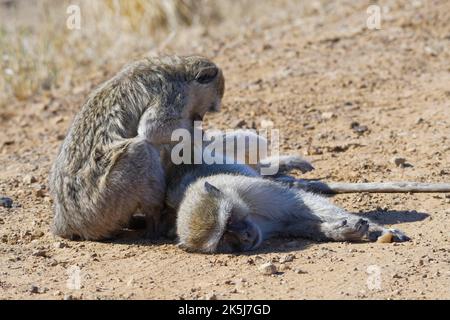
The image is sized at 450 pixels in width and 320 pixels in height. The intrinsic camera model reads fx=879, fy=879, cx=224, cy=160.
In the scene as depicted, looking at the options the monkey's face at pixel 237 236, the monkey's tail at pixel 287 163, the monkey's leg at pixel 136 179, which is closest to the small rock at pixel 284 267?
the monkey's face at pixel 237 236

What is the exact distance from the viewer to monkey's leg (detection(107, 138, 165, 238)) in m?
6.54

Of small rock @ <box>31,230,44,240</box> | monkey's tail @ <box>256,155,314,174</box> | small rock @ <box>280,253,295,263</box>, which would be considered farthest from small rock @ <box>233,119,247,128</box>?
small rock @ <box>280,253,295,263</box>

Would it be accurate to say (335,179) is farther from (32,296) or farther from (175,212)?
(32,296)

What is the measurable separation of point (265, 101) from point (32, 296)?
5.05 m

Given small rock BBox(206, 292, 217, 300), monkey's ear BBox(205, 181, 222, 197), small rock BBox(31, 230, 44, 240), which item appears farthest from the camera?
small rock BBox(31, 230, 44, 240)

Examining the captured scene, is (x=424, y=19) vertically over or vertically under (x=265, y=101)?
over

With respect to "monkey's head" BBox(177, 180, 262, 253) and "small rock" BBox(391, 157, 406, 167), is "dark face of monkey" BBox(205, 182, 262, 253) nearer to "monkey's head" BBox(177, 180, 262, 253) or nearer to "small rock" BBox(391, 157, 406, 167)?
"monkey's head" BBox(177, 180, 262, 253)

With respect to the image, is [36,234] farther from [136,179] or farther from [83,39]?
[83,39]

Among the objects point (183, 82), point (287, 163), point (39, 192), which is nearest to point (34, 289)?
point (183, 82)

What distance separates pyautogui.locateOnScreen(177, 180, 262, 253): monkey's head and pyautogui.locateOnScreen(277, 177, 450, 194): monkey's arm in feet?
3.95

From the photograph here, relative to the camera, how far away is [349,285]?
5.52m

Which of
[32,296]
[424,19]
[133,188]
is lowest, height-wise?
[32,296]

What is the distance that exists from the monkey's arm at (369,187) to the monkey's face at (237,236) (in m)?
1.19

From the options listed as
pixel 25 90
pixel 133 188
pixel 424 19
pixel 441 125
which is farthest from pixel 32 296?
pixel 424 19
